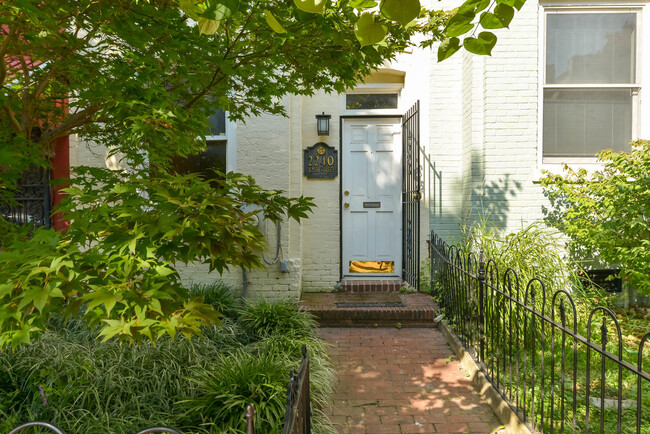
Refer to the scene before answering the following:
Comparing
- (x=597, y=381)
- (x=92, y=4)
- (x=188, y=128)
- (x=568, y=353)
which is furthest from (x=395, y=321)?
(x=92, y=4)

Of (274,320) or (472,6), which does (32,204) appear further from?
(472,6)

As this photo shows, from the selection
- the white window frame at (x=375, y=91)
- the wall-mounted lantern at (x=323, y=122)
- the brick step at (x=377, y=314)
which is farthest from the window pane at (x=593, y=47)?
the brick step at (x=377, y=314)

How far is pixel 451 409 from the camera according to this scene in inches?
127

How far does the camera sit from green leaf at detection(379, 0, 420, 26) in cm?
87

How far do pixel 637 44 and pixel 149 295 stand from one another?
618 cm

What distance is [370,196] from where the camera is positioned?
632 centimetres

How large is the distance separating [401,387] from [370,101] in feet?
13.9

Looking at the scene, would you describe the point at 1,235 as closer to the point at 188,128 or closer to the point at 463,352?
the point at 188,128

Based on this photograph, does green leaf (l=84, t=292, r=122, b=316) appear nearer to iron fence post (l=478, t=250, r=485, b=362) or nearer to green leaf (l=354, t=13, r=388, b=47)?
green leaf (l=354, t=13, r=388, b=47)

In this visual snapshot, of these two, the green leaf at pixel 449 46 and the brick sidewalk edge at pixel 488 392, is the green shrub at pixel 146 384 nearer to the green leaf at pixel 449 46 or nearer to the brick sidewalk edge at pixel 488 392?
the brick sidewalk edge at pixel 488 392

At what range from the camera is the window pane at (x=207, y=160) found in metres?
5.69

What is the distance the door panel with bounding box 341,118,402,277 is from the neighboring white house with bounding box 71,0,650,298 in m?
0.01

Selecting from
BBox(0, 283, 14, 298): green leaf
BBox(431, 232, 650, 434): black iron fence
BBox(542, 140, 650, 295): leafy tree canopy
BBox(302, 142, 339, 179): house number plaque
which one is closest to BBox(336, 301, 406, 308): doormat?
BBox(431, 232, 650, 434): black iron fence

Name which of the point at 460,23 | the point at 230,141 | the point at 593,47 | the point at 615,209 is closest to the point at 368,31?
the point at 460,23
